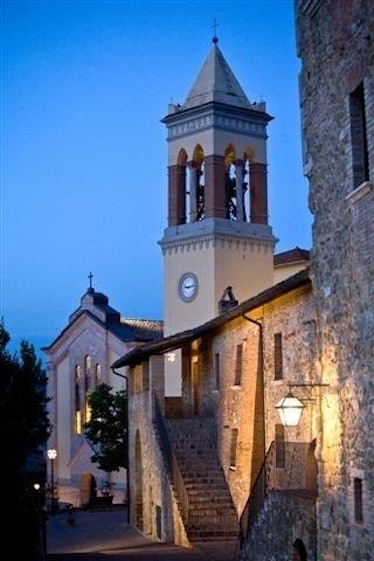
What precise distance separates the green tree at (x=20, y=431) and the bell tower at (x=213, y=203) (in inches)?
868

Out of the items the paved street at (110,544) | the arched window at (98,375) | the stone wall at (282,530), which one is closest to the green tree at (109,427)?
the paved street at (110,544)

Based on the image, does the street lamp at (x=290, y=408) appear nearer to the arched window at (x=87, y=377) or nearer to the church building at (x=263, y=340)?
the church building at (x=263, y=340)

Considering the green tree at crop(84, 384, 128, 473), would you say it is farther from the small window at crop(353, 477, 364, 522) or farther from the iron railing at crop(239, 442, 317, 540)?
the small window at crop(353, 477, 364, 522)

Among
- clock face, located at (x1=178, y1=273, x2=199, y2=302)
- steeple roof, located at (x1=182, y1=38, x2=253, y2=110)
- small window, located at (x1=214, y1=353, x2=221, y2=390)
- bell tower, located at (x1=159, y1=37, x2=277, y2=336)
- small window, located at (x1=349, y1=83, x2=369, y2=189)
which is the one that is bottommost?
small window, located at (x1=214, y1=353, x2=221, y2=390)

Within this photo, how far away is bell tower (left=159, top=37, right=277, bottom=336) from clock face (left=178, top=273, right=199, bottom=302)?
0.05 metres

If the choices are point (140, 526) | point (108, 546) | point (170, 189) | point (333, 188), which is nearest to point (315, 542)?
point (333, 188)

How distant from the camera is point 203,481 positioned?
992 inches

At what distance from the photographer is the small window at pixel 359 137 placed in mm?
10883

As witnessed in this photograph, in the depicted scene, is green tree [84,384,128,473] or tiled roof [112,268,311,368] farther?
green tree [84,384,128,473]

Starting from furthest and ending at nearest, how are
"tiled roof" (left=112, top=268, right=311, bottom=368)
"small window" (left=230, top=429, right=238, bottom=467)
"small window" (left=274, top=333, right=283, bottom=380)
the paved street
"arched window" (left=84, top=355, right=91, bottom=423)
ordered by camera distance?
"arched window" (left=84, top=355, right=91, bottom=423) < "small window" (left=230, top=429, right=238, bottom=467) < "small window" (left=274, top=333, right=283, bottom=380) < the paved street < "tiled roof" (left=112, top=268, right=311, bottom=368)

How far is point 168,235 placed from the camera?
4434cm

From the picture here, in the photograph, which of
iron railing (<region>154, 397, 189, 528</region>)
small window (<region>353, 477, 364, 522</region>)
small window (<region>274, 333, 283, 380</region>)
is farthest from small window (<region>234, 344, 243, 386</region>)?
small window (<region>353, 477, 364, 522</region>)

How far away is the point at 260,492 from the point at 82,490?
33442mm

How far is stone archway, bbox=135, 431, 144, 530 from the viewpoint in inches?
1219
